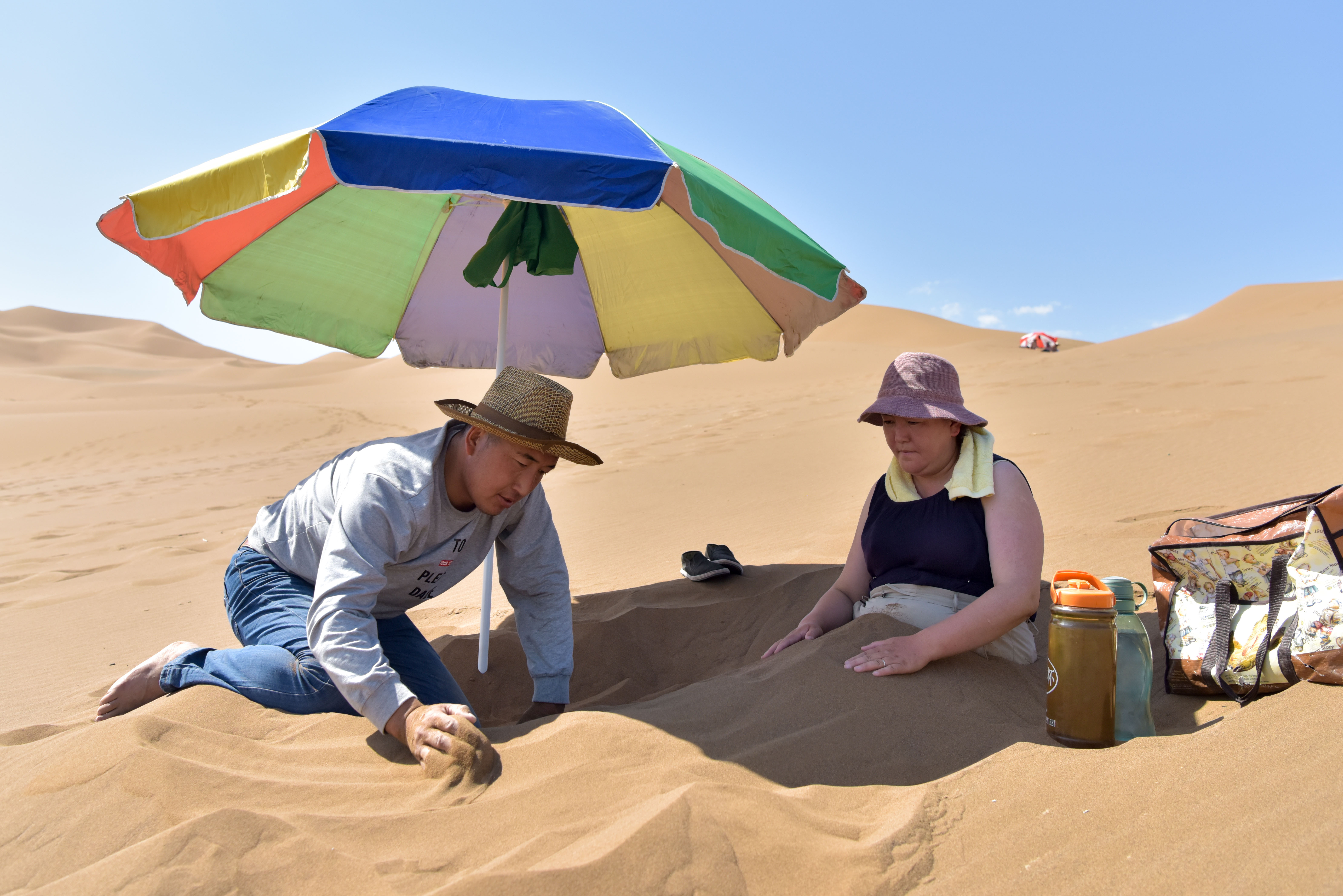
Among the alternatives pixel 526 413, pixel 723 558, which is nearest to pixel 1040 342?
pixel 723 558

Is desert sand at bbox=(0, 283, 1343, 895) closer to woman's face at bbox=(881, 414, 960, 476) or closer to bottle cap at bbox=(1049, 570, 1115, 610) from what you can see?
bottle cap at bbox=(1049, 570, 1115, 610)

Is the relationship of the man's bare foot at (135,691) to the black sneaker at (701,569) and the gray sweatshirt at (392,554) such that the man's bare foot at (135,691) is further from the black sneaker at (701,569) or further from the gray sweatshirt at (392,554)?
the black sneaker at (701,569)

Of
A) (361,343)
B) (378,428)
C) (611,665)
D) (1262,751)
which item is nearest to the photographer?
(1262,751)

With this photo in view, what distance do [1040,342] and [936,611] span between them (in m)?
29.7

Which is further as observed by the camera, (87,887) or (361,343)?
(361,343)

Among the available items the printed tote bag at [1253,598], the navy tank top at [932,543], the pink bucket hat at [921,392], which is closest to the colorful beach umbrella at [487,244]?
the pink bucket hat at [921,392]

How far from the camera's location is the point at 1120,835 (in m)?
1.65

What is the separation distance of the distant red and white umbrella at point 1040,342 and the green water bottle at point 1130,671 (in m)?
29.3

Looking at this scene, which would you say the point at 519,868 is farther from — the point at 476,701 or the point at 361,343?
the point at 361,343

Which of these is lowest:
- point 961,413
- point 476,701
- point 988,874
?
point 476,701

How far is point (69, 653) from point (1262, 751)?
4.88 meters

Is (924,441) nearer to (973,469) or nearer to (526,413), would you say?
(973,469)

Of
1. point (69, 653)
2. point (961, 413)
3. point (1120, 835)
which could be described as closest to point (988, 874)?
point (1120, 835)

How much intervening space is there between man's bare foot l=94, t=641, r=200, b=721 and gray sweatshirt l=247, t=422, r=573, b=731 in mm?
520
